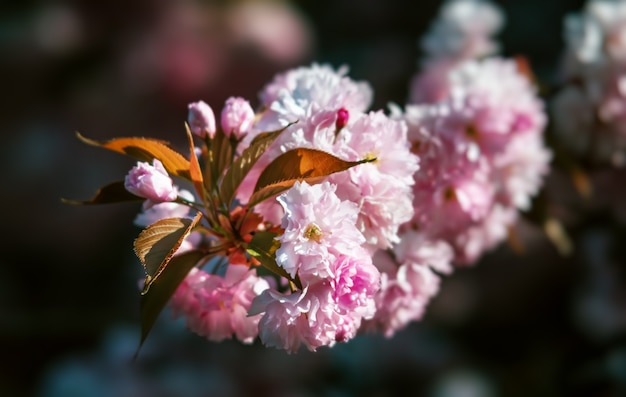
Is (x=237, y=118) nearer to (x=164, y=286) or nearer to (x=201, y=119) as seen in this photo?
(x=201, y=119)

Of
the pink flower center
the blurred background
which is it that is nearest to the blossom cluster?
the pink flower center

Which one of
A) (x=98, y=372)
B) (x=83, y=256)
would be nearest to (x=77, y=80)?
(x=83, y=256)

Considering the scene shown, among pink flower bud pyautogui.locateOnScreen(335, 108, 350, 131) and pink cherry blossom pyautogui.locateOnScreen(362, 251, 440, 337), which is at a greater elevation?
pink flower bud pyautogui.locateOnScreen(335, 108, 350, 131)

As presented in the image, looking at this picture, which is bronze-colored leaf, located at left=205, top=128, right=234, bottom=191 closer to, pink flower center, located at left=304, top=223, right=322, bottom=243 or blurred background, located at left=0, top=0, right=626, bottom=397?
pink flower center, located at left=304, top=223, right=322, bottom=243

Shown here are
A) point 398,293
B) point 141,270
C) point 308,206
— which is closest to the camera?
point 308,206

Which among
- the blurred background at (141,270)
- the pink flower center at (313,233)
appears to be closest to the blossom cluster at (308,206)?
the pink flower center at (313,233)

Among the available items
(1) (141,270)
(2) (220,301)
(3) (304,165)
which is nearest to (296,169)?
(3) (304,165)
